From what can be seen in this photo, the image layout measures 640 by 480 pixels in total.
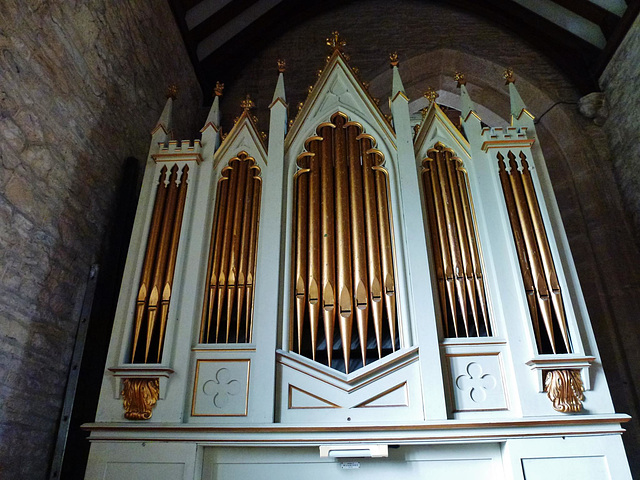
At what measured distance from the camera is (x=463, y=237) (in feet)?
13.4

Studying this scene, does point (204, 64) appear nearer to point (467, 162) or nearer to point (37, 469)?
point (467, 162)

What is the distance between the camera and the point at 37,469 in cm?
355

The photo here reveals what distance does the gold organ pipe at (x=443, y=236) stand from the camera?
12.5 feet

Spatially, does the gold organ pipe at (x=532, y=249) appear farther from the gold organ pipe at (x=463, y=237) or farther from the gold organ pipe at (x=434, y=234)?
the gold organ pipe at (x=434, y=234)

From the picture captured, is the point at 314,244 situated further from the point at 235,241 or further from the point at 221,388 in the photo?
the point at 221,388

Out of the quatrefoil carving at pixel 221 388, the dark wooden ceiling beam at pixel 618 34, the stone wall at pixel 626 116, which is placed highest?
the dark wooden ceiling beam at pixel 618 34

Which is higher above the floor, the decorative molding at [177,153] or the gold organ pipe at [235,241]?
the decorative molding at [177,153]

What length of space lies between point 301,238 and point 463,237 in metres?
1.29

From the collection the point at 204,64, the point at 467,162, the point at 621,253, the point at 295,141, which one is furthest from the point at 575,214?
the point at 204,64

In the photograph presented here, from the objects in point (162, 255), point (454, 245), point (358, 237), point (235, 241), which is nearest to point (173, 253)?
point (162, 255)

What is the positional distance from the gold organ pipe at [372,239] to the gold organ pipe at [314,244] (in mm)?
392

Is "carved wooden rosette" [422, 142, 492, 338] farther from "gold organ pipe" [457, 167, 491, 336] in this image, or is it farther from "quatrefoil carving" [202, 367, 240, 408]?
"quatrefoil carving" [202, 367, 240, 408]

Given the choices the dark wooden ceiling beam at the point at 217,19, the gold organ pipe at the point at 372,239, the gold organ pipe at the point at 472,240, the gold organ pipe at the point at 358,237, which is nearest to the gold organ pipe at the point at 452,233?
the gold organ pipe at the point at 472,240

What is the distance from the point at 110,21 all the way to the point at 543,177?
4160 mm
